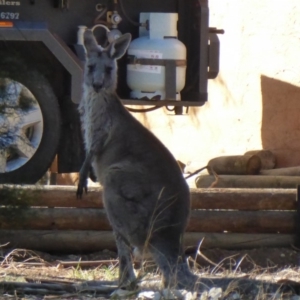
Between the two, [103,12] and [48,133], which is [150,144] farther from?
[103,12]

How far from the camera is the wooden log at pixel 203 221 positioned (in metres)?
6.94

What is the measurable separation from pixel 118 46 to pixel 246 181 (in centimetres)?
284

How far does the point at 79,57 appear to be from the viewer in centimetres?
761

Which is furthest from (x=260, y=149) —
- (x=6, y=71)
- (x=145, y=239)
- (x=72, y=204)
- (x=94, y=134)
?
(x=6, y=71)

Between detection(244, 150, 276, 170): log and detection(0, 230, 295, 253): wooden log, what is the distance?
2361mm

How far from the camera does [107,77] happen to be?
628 centimetres

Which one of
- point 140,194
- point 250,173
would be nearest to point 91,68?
point 140,194

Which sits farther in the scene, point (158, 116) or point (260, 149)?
point (158, 116)

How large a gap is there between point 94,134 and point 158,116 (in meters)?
4.43

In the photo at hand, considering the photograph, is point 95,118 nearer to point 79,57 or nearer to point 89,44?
point 89,44

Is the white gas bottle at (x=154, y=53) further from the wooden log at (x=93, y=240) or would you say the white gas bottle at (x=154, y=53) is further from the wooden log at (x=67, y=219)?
the wooden log at (x=93, y=240)

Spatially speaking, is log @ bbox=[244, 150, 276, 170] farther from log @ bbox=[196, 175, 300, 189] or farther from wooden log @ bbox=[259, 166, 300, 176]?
log @ bbox=[196, 175, 300, 189]

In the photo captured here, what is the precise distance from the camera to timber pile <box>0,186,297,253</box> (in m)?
6.91

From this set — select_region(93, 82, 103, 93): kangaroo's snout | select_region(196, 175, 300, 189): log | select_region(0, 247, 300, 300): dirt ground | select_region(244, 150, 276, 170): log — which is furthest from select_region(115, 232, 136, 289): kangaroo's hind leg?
select_region(244, 150, 276, 170): log
